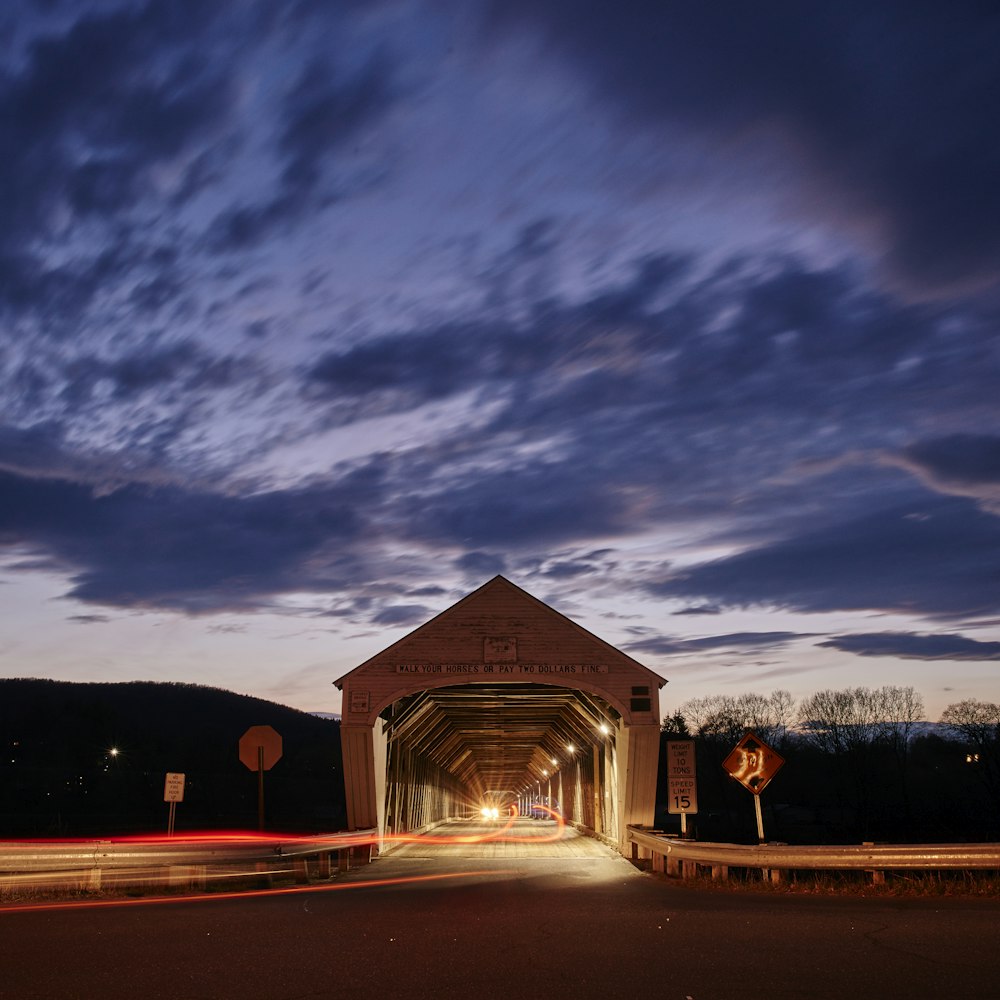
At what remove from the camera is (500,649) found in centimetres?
2638

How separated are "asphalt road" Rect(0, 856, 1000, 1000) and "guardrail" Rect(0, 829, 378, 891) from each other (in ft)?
6.20

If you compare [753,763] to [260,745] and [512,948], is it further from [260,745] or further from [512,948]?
[260,745]

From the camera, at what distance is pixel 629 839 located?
24281mm

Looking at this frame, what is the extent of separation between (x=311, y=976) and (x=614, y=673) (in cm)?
1904

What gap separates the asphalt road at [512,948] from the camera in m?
6.98

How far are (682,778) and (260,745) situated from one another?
889cm

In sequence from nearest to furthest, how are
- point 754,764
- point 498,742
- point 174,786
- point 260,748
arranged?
point 754,764 → point 174,786 → point 260,748 → point 498,742

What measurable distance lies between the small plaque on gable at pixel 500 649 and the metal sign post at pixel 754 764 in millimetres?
10654

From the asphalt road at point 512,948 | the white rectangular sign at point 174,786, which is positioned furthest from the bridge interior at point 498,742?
the asphalt road at point 512,948

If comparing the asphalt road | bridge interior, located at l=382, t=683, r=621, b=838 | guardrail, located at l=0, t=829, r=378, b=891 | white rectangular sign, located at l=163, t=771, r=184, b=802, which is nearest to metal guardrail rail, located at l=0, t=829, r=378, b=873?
Result: guardrail, located at l=0, t=829, r=378, b=891

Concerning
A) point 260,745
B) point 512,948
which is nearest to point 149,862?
point 260,745

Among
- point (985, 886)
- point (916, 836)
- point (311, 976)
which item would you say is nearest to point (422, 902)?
point (311, 976)

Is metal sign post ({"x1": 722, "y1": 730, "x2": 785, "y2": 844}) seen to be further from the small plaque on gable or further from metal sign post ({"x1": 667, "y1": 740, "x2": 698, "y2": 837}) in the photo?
the small plaque on gable

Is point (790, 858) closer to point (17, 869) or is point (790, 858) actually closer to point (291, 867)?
point (291, 867)
